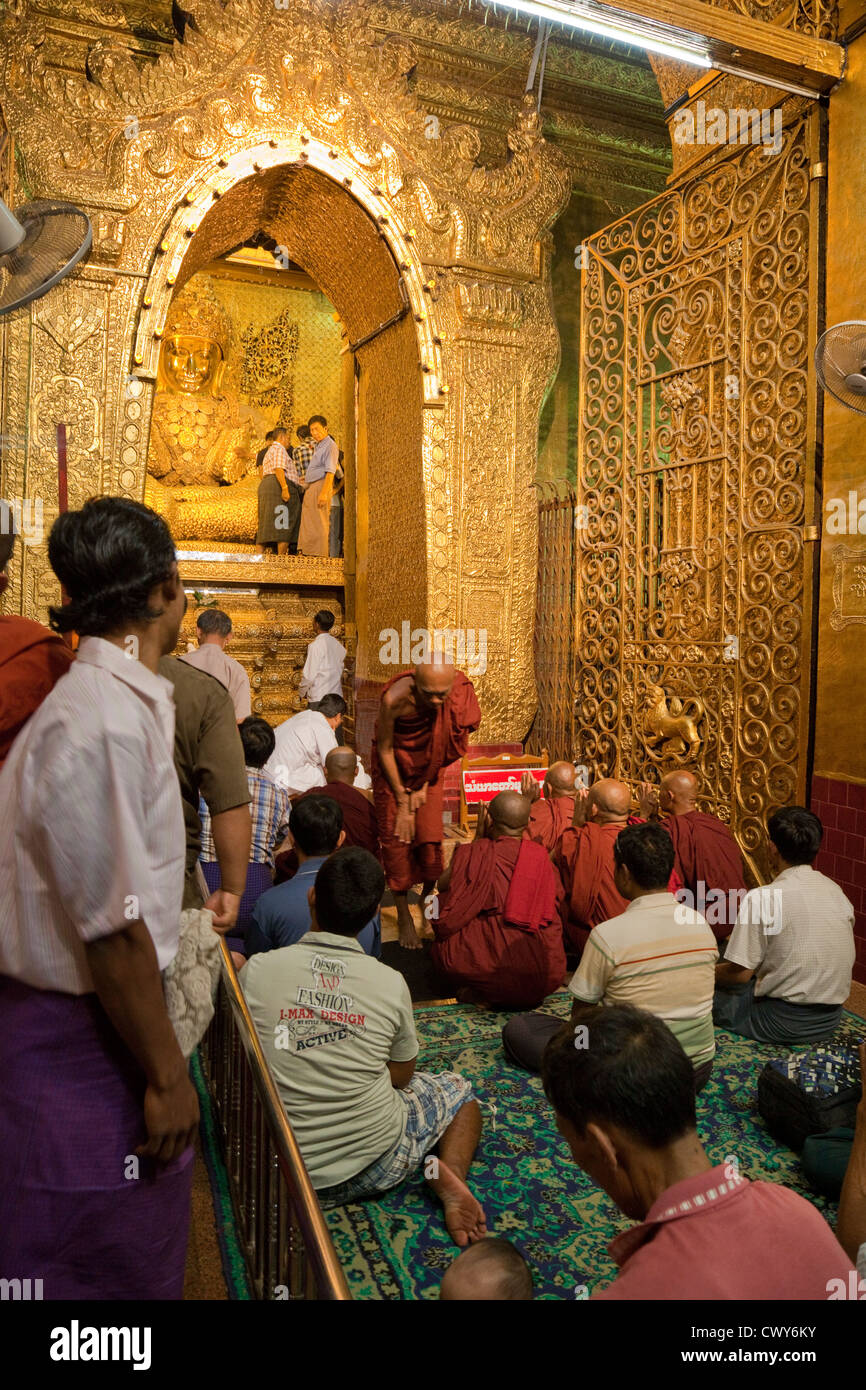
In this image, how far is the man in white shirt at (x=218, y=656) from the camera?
19.6 ft

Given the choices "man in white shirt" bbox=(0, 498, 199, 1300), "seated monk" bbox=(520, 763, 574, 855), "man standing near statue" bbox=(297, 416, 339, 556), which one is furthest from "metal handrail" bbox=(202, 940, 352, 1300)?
"man standing near statue" bbox=(297, 416, 339, 556)

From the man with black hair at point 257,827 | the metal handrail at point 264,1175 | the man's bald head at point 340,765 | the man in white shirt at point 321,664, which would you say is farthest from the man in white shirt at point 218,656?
the metal handrail at point 264,1175

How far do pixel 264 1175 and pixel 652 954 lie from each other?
64.5 inches

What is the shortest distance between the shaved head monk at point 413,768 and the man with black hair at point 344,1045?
2775 mm

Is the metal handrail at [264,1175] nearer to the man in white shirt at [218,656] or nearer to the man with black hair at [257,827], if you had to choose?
the man with black hair at [257,827]

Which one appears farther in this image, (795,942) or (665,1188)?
(795,942)

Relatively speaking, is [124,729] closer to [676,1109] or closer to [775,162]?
[676,1109]

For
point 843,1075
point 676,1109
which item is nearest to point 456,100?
point 843,1075

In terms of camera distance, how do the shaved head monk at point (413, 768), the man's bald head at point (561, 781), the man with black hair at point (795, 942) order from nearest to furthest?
the man with black hair at point (795, 942) → the shaved head monk at point (413, 768) → the man's bald head at point (561, 781)

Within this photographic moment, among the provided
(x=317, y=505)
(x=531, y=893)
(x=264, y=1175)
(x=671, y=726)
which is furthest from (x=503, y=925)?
(x=317, y=505)

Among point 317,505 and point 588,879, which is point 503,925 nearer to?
point 588,879

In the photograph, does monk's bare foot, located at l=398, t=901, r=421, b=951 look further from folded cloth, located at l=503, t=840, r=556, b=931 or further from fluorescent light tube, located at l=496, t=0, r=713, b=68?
fluorescent light tube, located at l=496, t=0, r=713, b=68

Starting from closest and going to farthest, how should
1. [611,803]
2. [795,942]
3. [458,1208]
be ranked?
[458,1208], [795,942], [611,803]

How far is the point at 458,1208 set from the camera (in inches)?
112
